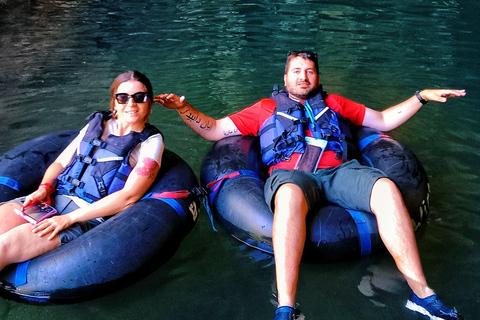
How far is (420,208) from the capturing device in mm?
2938

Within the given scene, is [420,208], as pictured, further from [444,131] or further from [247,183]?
[444,131]

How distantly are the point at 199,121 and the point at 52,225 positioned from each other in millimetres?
1321

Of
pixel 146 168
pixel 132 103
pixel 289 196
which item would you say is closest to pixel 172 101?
pixel 132 103

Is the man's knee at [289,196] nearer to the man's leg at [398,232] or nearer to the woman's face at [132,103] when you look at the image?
the man's leg at [398,232]

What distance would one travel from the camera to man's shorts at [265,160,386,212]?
266 cm

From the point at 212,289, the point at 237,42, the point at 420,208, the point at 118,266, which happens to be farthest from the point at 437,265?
the point at 237,42

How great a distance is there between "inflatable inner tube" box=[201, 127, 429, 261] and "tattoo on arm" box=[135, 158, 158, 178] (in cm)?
52

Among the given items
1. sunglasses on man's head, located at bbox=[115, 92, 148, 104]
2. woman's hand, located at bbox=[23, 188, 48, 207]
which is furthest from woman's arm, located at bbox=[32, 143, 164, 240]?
sunglasses on man's head, located at bbox=[115, 92, 148, 104]

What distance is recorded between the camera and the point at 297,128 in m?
3.23

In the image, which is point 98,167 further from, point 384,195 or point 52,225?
point 384,195

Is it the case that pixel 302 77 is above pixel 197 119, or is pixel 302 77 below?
above

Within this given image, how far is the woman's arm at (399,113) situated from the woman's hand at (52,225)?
2.24m

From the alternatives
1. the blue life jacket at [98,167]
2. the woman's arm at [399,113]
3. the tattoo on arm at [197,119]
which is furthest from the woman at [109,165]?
the woman's arm at [399,113]

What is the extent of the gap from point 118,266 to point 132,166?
650 mm
